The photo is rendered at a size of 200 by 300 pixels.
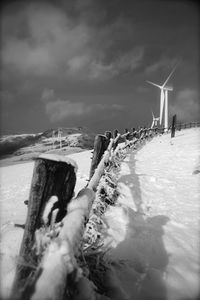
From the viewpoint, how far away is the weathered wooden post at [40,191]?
59.3 inches

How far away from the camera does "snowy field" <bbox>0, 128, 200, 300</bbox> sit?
1979 millimetres

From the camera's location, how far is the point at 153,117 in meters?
33.4

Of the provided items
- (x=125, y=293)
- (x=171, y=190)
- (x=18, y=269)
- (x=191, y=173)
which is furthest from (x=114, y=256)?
(x=191, y=173)

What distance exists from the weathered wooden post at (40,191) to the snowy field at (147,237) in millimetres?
311

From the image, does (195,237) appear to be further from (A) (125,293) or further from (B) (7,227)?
(B) (7,227)

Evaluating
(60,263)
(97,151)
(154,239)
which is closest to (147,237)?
(154,239)

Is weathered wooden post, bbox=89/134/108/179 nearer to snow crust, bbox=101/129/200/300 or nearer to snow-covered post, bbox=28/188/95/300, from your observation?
snow crust, bbox=101/129/200/300

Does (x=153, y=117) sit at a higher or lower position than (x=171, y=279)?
higher

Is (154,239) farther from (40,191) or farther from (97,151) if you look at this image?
(40,191)

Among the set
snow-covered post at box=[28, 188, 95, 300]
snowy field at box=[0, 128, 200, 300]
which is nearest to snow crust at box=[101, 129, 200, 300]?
snowy field at box=[0, 128, 200, 300]

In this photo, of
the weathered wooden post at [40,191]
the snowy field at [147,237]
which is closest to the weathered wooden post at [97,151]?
the snowy field at [147,237]

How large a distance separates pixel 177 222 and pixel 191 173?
3.62m

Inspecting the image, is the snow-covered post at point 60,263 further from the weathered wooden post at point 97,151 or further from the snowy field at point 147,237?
the weathered wooden post at point 97,151

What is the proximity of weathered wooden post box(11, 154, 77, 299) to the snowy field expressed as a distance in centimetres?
31
